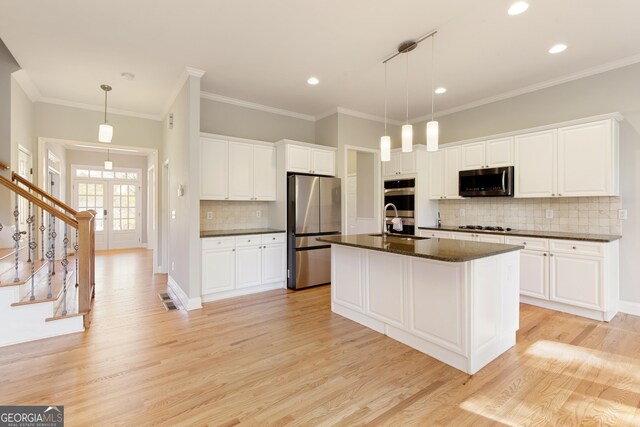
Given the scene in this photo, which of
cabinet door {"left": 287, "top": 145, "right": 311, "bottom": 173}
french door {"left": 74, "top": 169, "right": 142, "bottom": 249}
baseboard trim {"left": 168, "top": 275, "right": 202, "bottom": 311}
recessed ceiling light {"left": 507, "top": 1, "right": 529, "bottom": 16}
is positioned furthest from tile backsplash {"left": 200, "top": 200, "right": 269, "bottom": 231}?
french door {"left": 74, "top": 169, "right": 142, "bottom": 249}

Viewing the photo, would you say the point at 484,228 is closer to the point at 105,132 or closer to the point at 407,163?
the point at 407,163

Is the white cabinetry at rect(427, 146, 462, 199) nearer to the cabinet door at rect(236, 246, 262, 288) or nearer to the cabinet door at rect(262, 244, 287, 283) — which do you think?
the cabinet door at rect(262, 244, 287, 283)

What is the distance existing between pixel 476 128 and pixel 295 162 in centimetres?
291

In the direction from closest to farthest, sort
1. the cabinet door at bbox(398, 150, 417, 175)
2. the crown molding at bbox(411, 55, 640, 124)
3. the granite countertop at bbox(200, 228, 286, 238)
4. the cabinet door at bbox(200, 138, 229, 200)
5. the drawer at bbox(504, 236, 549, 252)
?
1. the crown molding at bbox(411, 55, 640, 124)
2. the drawer at bbox(504, 236, 549, 252)
3. the granite countertop at bbox(200, 228, 286, 238)
4. the cabinet door at bbox(200, 138, 229, 200)
5. the cabinet door at bbox(398, 150, 417, 175)

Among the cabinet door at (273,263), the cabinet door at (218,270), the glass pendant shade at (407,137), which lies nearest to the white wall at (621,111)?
the glass pendant shade at (407,137)

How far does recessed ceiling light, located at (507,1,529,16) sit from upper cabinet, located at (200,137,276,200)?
331cm

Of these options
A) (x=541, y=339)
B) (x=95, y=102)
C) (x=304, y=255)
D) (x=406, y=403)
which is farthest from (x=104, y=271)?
(x=541, y=339)

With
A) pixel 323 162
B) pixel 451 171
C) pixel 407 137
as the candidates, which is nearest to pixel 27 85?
pixel 323 162

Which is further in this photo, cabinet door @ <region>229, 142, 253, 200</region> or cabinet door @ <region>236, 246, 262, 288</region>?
cabinet door @ <region>229, 142, 253, 200</region>

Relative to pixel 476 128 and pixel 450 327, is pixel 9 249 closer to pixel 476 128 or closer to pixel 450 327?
pixel 450 327

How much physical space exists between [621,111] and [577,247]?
5.52 ft

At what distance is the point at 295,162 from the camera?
15.5 ft

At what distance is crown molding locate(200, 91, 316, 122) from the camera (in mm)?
4570

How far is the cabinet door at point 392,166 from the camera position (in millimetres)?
5377
